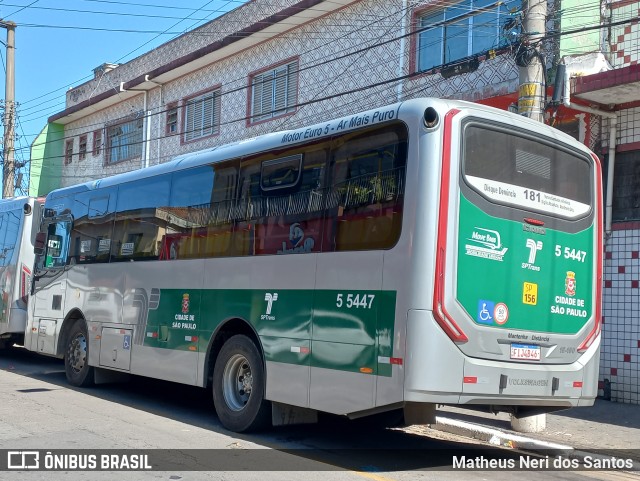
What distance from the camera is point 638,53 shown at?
1213 centimetres

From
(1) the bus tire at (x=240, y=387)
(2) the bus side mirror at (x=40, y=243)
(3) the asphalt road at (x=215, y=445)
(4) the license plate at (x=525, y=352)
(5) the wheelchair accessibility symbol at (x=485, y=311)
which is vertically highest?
(2) the bus side mirror at (x=40, y=243)

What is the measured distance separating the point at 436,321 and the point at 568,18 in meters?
7.59

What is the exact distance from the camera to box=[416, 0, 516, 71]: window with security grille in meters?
13.9

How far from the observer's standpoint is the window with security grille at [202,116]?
21.5 meters

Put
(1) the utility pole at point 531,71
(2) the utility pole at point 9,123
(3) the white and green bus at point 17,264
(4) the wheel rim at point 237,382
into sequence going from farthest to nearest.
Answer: (2) the utility pole at point 9,123 → (3) the white and green bus at point 17,264 → (1) the utility pole at point 531,71 → (4) the wheel rim at point 237,382

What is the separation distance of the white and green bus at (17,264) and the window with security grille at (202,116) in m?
6.13

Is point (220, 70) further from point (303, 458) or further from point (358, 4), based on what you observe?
point (303, 458)

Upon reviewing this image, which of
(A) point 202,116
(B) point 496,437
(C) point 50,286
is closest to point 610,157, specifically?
(B) point 496,437

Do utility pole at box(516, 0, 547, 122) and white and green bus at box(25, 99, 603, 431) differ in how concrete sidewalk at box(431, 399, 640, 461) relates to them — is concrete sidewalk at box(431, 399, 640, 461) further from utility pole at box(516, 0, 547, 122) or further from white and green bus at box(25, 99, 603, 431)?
utility pole at box(516, 0, 547, 122)

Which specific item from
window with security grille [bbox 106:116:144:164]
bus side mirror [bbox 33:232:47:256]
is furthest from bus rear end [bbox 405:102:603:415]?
window with security grille [bbox 106:116:144:164]

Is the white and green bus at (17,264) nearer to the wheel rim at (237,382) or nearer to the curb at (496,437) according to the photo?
the wheel rim at (237,382)

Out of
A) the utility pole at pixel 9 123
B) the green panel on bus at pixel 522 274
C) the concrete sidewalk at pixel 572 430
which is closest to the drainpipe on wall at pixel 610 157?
the concrete sidewalk at pixel 572 430

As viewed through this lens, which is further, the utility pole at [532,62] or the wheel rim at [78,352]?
the wheel rim at [78,352]

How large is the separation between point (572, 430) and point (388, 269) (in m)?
4.33
